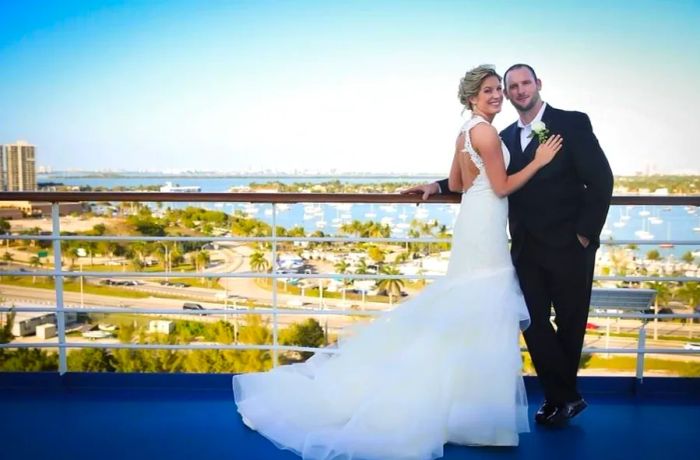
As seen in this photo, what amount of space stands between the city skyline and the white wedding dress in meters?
51.8

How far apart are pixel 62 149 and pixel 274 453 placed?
62292 mm

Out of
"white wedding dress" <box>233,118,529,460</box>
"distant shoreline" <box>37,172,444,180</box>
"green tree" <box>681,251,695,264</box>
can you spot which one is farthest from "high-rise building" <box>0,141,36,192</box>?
"white wedding dress" <box>233,118,529,460</box>

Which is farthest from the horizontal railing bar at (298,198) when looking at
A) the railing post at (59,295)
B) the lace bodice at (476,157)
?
the lace bodice at (476,157)

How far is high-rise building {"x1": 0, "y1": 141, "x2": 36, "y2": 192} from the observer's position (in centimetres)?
4878

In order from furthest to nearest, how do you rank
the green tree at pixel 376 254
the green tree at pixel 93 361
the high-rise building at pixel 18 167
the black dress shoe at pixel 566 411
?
the high-rise building at pixel 18 167, the green tree at pixel 376 254, the green tree at pixel 93 361, the black dress shoe at pixel 566 411

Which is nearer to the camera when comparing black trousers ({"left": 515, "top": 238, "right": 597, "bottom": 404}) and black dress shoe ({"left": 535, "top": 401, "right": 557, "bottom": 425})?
black trousers ({"left": 515, "top": 238, "right": 597, "bottom": 404})

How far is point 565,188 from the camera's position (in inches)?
97.3

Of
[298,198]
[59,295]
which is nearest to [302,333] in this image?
[59,295]

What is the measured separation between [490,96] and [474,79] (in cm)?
9

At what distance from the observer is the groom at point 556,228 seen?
2410 mm

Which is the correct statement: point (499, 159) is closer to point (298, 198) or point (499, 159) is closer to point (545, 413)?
point (298, 198)

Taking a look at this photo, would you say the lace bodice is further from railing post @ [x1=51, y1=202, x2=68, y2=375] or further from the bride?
railing post @ [x1=51, y1=202, x2=68, y2=375]

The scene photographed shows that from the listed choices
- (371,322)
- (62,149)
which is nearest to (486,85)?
(371,322)

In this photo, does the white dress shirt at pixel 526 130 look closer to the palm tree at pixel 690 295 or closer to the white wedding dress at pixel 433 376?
the white wedding dress at pixel 433 376
